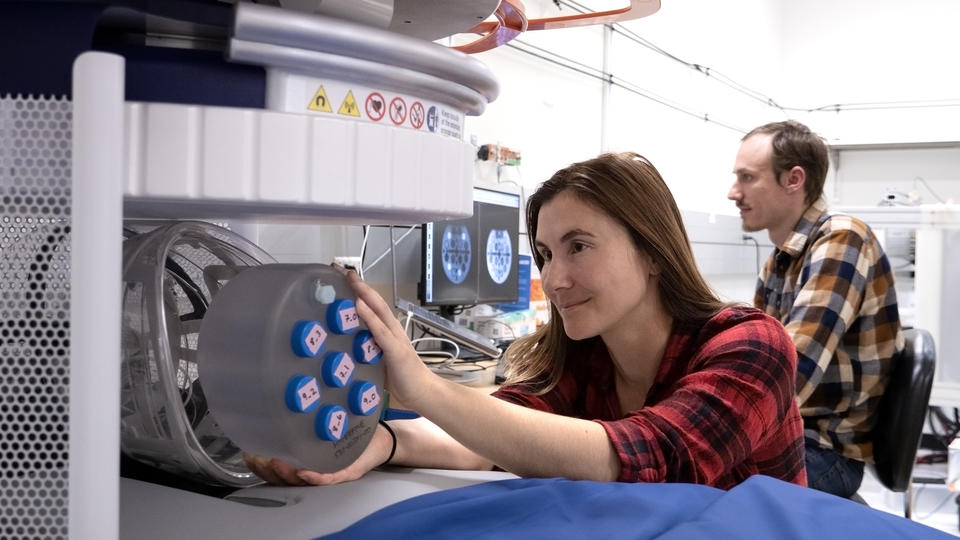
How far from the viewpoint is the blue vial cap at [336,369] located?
71 cm

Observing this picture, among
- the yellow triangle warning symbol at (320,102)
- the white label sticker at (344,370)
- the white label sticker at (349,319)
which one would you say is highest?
the yellow triangle warning symbol at (320,102)

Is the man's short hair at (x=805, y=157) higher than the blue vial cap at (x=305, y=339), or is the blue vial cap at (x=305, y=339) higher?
the man's short hair at (x=805, y=157)

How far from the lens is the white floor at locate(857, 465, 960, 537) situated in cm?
383

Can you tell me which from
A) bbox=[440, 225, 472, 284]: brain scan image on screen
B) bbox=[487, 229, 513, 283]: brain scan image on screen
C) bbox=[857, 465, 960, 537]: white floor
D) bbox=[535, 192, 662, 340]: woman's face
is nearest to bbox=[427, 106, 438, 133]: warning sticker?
bbox=[535, 192, 662, 340]: woman's face

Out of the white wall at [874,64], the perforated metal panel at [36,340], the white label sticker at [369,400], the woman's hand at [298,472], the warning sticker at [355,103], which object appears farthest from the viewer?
the white wall at [874,64]

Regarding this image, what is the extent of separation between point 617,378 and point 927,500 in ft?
11.6

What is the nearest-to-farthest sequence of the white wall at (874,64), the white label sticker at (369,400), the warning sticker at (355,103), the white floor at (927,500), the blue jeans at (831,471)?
the warning sticker at (355,103), the white label sticker at (369,400), the blue jeans at (831,471), the white floor at (927,500), the white wall at (874,64)

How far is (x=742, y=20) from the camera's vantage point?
20.5ft

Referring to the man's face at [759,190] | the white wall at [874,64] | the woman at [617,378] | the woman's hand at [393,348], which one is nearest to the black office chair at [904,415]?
the man's face at [759,190]

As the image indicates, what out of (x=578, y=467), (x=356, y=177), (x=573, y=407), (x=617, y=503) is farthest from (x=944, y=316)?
(x=356, y=177)

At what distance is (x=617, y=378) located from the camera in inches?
59.9

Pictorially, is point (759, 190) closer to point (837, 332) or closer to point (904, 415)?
point (837, 332)

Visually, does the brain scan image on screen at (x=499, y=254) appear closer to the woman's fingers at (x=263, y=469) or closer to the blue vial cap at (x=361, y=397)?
the woman's fingers at (x=263, y=469)

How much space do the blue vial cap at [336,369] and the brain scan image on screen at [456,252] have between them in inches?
68.2
